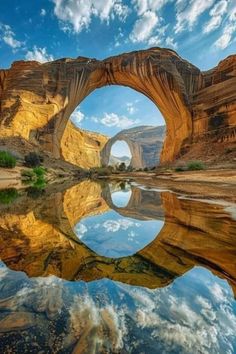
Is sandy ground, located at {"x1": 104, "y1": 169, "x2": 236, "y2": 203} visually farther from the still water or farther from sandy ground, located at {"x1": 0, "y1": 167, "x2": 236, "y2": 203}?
the still water

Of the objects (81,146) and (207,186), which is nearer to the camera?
(207,186)

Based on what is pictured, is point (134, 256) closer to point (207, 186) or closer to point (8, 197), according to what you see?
point (8, 197)

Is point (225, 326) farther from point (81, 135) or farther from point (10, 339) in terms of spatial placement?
point (81, 135)

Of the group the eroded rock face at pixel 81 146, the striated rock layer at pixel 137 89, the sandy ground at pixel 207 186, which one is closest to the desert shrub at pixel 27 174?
the sandy ground at pixel 207 186

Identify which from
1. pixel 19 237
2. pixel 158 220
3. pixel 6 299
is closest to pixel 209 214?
pixel 158 220

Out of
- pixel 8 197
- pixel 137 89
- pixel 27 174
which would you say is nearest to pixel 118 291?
pixel 8 197

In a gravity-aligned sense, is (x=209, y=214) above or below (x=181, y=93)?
below

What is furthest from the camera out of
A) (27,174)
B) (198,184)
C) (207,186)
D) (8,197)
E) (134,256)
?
(27,174)
